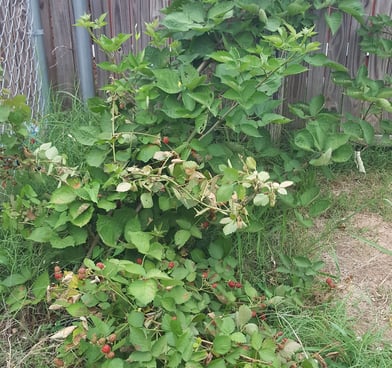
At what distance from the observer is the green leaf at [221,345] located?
1906 mm

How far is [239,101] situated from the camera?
2.11 meters

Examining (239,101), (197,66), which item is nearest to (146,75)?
(197,66)

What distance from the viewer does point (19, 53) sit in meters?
3.45

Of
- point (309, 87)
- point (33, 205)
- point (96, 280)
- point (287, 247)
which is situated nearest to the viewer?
point (96, 280)

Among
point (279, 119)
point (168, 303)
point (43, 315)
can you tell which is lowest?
point (43, 315)

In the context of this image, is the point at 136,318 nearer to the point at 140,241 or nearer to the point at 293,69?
the point at 140,241

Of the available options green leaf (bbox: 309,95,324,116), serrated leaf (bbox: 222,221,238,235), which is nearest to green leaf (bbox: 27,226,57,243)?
serrated leaf (bbox: 222,221,238,235)

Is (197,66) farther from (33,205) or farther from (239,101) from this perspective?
(33,205)

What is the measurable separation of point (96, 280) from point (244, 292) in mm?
664

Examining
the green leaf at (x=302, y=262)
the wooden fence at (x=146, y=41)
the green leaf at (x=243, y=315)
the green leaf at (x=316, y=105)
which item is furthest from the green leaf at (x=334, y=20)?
the green leaf at (x=243, y=315)

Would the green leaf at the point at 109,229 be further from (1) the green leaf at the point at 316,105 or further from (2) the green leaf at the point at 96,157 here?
(1) the green leaf at the point at 316,105

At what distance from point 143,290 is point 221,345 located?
0.34 meters

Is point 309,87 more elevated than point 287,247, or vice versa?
point 309,87

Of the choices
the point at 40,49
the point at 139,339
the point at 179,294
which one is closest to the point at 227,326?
the point at 179,294
